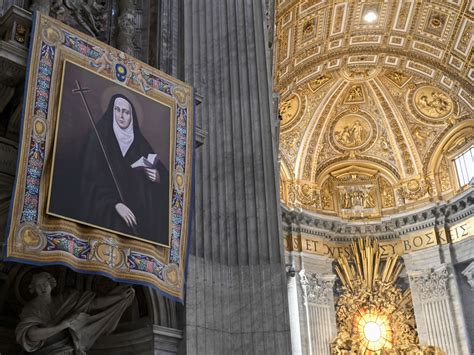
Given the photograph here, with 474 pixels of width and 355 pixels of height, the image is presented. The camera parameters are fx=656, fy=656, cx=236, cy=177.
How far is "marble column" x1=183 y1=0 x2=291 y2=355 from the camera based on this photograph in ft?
20.5

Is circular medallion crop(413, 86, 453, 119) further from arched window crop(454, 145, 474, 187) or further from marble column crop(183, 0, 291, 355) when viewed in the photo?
marble column crop(183, 0, 291, 355)

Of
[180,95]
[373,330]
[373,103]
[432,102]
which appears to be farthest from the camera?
[373,103]

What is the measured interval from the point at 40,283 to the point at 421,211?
1681 cm

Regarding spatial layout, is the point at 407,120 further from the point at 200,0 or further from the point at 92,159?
the point at 92,159

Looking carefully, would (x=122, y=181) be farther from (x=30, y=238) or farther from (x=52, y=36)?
(x=52, y=36)

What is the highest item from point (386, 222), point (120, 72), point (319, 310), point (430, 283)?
point (386, 222)

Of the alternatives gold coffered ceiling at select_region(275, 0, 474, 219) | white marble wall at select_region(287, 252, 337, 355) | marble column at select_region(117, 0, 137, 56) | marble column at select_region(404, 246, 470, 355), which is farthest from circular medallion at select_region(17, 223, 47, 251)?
marble column at select_region(404, 246, 470, 355)

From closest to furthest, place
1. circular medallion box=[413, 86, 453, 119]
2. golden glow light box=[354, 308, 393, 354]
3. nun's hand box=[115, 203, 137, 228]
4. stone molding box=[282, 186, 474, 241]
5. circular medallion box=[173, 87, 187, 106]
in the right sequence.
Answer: nun's hand box=[115, 203, 137, 228], circular medallion box=[173, 87, 187, 106], golden glow light box=[354, 308, 393, 354], stone molding box=[282, 186, 474, 241], circular medallion box=[413, 86, 453, 119]

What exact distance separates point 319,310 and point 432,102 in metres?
7.56

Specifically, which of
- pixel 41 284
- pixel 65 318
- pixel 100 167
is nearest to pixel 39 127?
pixel 100 167

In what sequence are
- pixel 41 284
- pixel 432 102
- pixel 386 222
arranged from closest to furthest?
pixel 41 284
pixel 432 102
pixel 386 222

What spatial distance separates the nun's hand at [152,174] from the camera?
6.09 meters

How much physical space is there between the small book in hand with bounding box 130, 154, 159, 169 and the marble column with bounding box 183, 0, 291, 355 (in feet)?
2.47

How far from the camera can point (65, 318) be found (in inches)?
214
